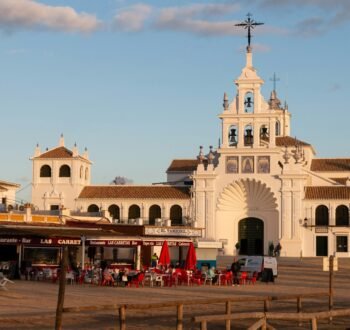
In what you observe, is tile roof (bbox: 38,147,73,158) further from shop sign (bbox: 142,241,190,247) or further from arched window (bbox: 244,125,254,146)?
shop sign (bbox: 142,241,190,247)

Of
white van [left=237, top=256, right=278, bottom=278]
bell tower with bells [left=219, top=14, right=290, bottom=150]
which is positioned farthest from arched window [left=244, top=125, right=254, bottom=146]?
white van [left=237, top=256, right=278, bottom=278]

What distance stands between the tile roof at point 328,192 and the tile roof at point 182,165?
18.5m

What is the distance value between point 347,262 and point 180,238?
18206 millimetres

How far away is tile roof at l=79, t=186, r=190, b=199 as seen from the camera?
3113 inches

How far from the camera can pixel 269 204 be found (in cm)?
7625

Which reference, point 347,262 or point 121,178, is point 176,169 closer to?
point 121,178

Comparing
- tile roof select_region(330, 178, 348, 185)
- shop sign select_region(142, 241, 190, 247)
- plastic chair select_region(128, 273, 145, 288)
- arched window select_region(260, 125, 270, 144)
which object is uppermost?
arched window select_region(260, 125, 270, 144)

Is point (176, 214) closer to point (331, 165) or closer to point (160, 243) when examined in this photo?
point (331, 165)

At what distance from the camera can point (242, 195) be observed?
3049 inches

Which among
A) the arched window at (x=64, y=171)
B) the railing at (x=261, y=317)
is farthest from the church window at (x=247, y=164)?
the railing at (x=261, y=317)

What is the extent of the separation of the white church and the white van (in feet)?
81.9

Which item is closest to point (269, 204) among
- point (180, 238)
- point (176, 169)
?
point (176, 169)

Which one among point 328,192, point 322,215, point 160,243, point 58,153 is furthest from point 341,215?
point 160,243

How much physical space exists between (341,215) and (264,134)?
9.52 meters
